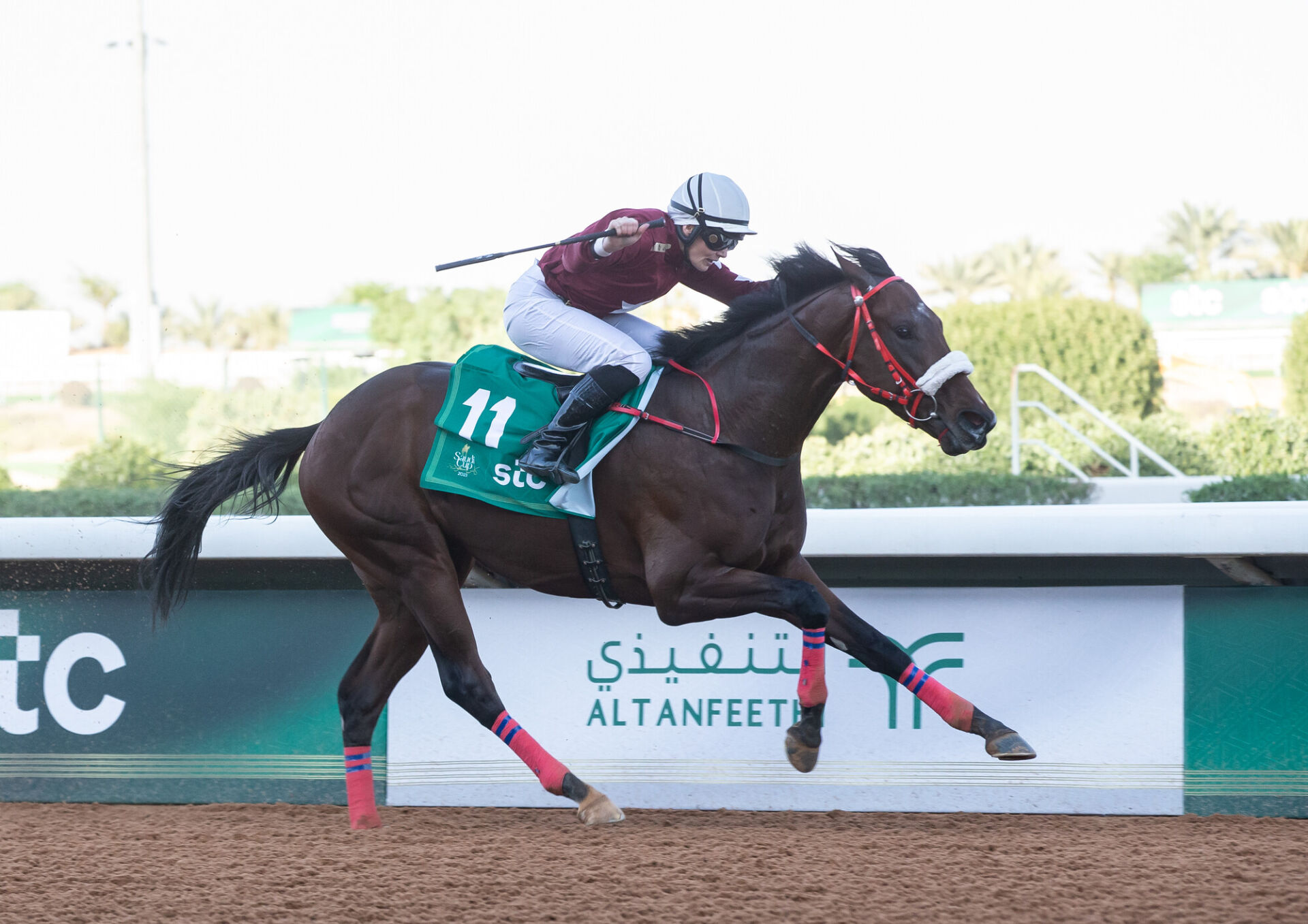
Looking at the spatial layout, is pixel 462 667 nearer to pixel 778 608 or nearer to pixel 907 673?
pixel 778 608

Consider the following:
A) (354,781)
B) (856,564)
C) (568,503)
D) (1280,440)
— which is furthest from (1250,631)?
(1280,440)

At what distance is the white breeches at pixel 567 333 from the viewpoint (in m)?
3.88

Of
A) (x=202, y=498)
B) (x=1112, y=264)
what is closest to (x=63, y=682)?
(x=202, y=498)

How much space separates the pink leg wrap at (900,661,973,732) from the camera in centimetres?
366

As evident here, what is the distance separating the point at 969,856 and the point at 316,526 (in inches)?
94.2

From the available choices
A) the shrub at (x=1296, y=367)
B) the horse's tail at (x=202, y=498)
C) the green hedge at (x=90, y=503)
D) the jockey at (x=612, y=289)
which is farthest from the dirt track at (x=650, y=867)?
the shrub at (x=1296, y=367)

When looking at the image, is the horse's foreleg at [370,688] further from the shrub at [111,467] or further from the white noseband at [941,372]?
the shrub at [111,467]

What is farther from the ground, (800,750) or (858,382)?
(858,382)

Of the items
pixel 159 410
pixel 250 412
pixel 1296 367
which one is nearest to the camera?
pixel 250 412

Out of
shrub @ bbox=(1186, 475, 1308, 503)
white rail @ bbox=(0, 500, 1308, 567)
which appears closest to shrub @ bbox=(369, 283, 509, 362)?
shrub @ bbox=(1186, 475, 1308, 503)

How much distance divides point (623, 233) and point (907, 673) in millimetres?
1537

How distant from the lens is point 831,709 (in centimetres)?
430

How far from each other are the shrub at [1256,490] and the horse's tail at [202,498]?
4.33 meters

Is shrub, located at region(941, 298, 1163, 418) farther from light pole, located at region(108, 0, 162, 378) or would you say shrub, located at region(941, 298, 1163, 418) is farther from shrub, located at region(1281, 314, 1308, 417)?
light pole, located at region(108, 0, 162, 378)
